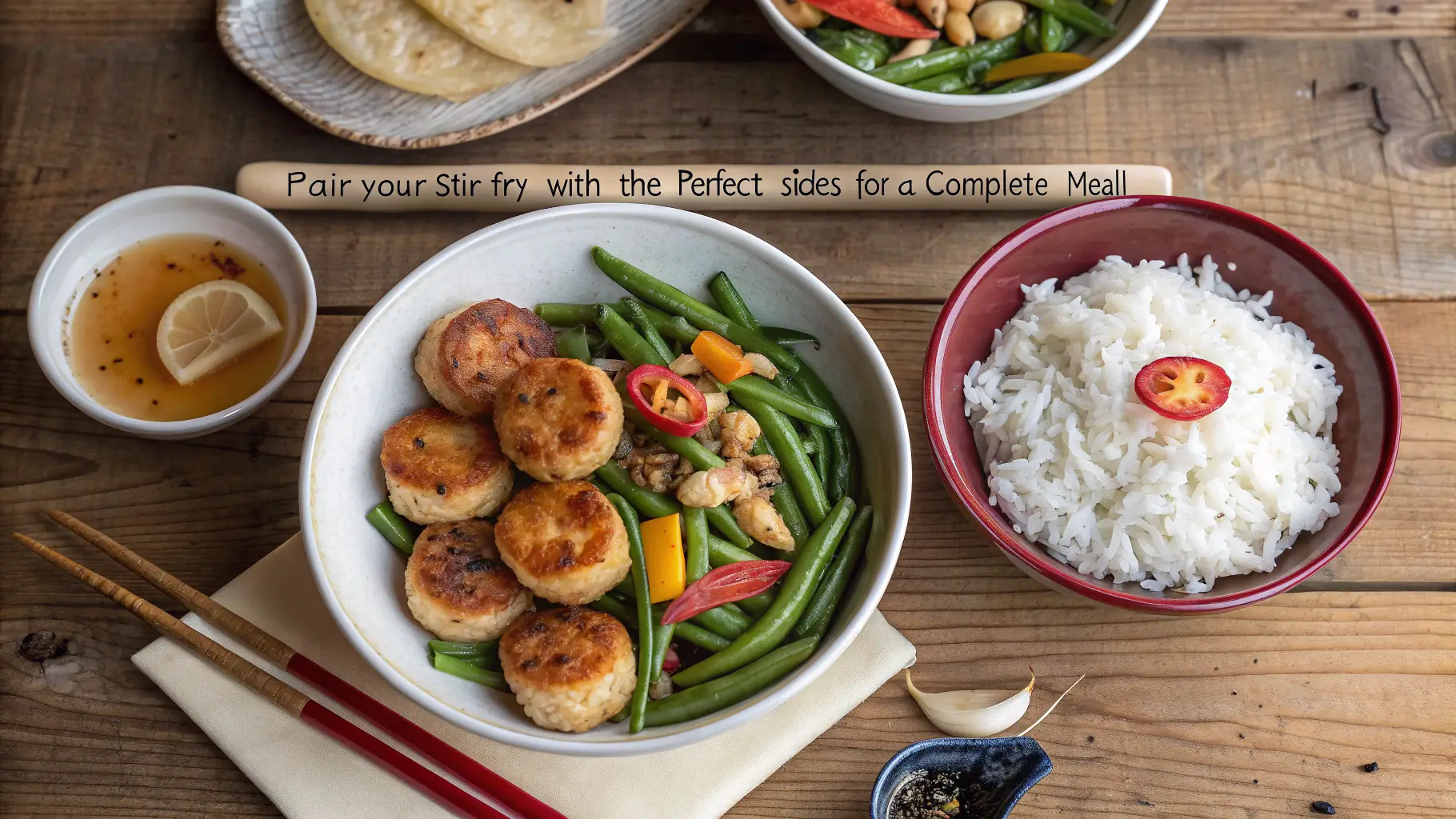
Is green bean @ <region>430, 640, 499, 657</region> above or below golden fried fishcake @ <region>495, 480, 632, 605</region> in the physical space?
below

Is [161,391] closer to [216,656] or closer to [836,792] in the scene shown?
[216,656]

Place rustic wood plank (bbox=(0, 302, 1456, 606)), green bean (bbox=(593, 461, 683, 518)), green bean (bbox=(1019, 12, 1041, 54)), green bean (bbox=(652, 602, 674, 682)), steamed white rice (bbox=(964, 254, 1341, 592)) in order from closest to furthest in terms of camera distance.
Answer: green bean (bbox=(652, 602, 674, 682)) < green bean (bbox=(593, 461, 683, 518)) < steamed white rice (bbox=(964, 254, 1341, 592)) < rustic wood plank (bbox=(0, 302, 1456, 606)) < green bean (bbox=(1019, 12, 1041, 54))

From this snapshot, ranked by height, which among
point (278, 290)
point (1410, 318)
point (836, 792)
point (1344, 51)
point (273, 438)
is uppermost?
point (1344, 51)

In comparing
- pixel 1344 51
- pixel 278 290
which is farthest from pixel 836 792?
pixel 1344 51

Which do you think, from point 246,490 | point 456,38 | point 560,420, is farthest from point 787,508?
point 456,38

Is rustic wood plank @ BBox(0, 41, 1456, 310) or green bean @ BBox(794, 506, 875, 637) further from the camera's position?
rustic wood plank @ BBox(0, 41, 1456, 310)

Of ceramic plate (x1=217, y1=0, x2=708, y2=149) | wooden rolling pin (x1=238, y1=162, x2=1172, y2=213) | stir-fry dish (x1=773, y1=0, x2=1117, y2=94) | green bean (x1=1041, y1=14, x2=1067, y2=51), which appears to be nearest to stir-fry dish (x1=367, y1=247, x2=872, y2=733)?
wooden rolling pin (x1=238, y1=162, x2=1172, y2=213)

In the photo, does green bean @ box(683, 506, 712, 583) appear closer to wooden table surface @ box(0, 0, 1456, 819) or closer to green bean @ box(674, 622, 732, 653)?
green bean @ box(674, 622, 732, 653)
